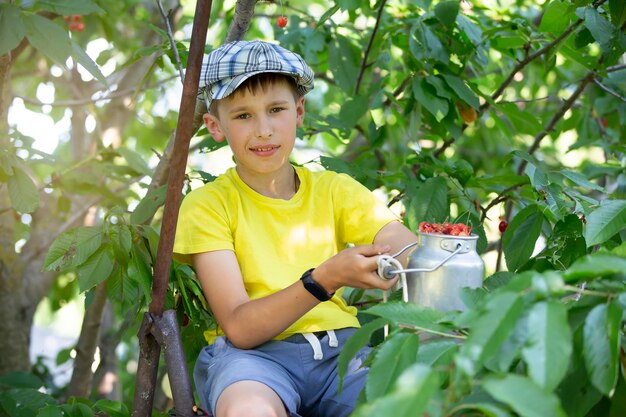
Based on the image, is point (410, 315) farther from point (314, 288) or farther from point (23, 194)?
point (23, 194)

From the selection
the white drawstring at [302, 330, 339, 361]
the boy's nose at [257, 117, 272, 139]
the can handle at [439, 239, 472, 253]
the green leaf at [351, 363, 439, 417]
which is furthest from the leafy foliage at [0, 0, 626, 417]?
the boy's nose at [257, 117, 272, 139]

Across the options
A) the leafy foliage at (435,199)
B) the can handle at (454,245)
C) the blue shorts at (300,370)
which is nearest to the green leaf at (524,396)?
the leafy foliage at (435,199)

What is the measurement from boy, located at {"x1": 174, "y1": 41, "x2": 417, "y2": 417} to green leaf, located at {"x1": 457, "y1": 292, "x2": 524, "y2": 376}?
0.70 metres

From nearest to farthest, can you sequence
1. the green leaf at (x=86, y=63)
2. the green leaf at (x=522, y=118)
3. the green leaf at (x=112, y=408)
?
the green leaf at (x=86, y=63)
the green leaf at (x=112, y=408)
the green leaf at (x=522, y=118)

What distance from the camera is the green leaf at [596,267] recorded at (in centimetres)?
98

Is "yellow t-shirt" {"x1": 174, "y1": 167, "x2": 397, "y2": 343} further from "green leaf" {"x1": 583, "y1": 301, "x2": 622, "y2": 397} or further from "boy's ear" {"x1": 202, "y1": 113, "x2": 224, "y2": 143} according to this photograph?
"green leaf" {"x1": 583, "y1": 301, "x2": 622, "y2": 397}

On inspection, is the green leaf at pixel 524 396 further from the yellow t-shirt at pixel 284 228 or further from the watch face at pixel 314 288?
the yellow t-shirt at pixel 284 228

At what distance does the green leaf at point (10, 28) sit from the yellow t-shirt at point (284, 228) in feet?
1.55

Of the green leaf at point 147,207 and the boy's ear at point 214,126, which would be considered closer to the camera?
the boy's ear at point 214,126

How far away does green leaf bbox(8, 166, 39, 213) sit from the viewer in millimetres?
2086

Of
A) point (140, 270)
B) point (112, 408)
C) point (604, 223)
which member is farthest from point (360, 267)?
point (112, 408)

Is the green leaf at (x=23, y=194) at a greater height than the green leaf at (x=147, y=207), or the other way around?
the green leaf at (x=23, y=194)

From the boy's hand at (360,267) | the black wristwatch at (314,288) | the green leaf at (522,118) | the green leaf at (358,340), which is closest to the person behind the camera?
the green leaf at (358,340)

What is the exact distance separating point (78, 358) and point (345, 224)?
1194 mm
